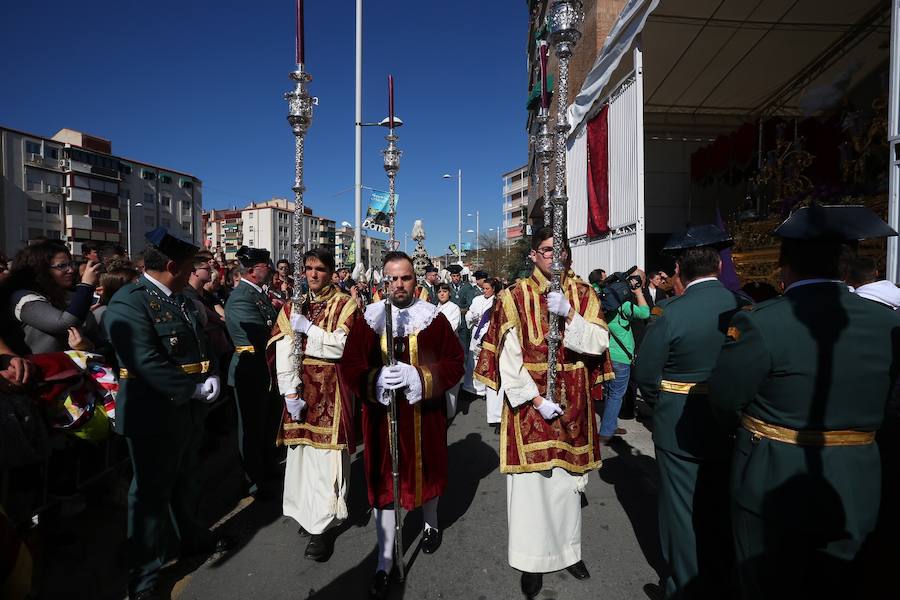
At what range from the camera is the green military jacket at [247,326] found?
425cm

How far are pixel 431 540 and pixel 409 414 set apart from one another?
989mm

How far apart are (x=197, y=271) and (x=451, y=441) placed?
346 centimetres

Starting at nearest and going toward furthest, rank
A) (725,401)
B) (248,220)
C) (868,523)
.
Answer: (868,523), (725,401), (248,220)

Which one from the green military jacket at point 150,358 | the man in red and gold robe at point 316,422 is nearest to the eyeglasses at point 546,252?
the man in red and gold robe at point 316,422

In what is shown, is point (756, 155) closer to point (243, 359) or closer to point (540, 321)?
point (540, 321)

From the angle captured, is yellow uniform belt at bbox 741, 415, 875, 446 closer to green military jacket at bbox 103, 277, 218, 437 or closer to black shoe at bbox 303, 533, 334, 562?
black shoe at bbox 303, 533, 334, 562

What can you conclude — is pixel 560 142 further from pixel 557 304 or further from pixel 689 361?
pixel 689 361

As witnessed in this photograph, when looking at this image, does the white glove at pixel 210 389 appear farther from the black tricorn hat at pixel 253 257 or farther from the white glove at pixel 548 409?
the white glove at pixel 548 409

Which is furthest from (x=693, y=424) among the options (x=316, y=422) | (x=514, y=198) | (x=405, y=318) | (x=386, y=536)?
(x=514, y=198)

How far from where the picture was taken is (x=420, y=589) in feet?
9.74

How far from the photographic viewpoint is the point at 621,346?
5.58m

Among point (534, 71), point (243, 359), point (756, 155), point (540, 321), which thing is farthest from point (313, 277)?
point (534, 71)

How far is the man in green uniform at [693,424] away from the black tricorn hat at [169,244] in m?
2.78

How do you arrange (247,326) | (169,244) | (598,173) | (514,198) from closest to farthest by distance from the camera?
(169,244) → (247,326) → (598,173) → (514,198)
